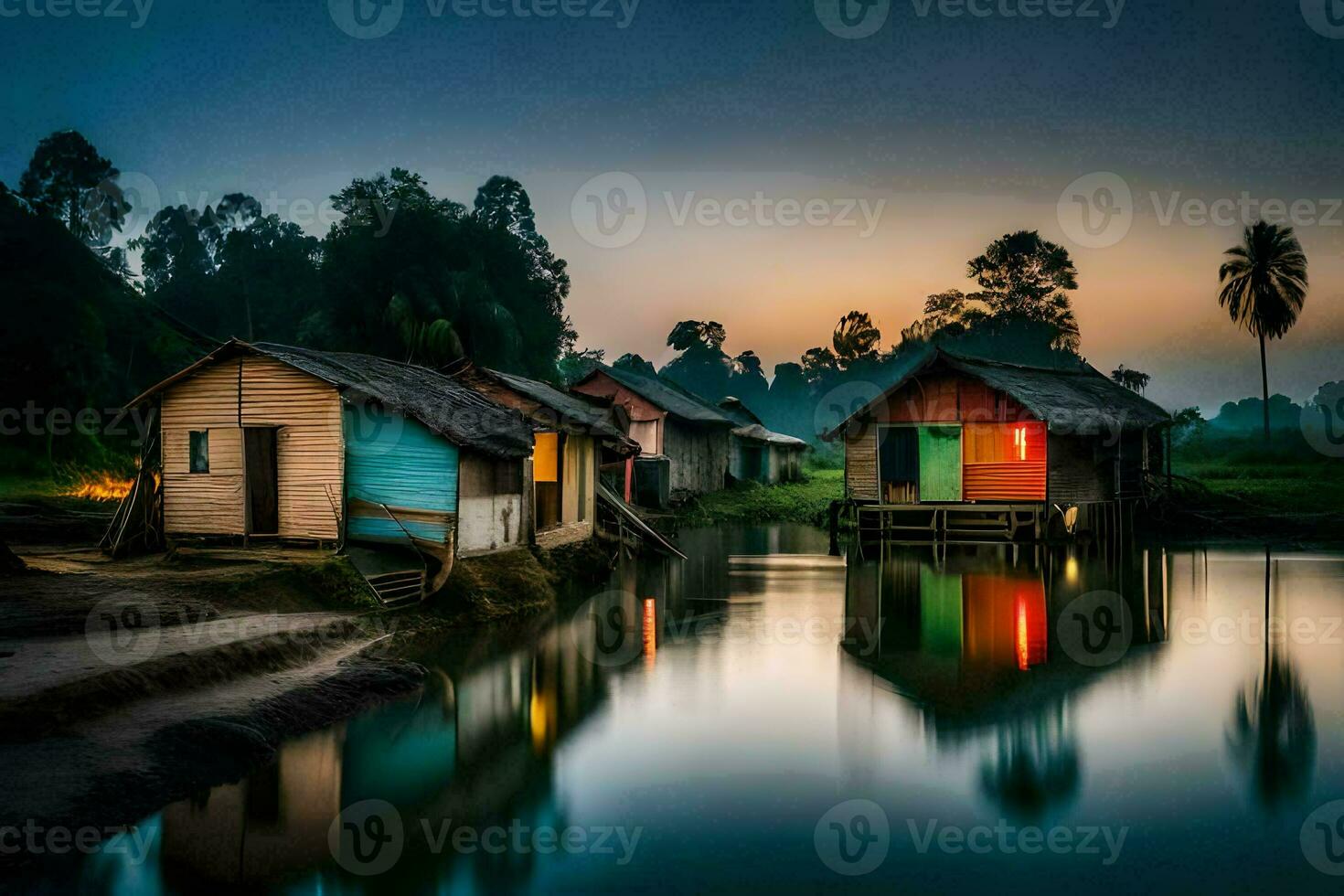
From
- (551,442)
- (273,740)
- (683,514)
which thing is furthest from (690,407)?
(273,740)

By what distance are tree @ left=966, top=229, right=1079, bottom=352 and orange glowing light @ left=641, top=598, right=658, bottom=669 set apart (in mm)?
57481

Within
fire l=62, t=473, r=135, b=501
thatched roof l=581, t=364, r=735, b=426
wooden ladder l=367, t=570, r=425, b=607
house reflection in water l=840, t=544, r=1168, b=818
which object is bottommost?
house reflection in water l=840, t=544, r=1168, b=818

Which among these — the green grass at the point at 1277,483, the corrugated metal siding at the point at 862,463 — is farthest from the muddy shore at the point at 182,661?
the green grass at the point at 1277,483

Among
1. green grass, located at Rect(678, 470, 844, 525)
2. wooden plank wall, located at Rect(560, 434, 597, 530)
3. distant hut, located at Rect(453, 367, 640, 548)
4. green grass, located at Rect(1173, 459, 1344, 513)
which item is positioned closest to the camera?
distant hut, located at Rect(453, 367, 640, 548)

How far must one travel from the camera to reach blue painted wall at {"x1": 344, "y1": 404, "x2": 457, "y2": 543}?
17234mm

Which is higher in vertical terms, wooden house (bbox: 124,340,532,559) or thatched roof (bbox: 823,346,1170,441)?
thatched roof (bbox: 823,346,1170,441)

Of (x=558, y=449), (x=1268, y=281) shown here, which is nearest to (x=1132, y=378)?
(x=1268, y=281)

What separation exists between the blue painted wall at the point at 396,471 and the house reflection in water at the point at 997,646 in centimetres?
742

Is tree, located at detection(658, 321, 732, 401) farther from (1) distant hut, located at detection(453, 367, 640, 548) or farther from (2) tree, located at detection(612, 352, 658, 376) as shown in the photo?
(1) distant hut, located at detection(453, 367, 640, 548)

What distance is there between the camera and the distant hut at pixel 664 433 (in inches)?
1432

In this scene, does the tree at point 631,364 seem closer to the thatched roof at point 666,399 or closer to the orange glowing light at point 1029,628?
the thatched roof at point 666,399

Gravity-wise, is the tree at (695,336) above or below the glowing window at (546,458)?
above

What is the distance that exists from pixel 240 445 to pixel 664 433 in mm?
23607

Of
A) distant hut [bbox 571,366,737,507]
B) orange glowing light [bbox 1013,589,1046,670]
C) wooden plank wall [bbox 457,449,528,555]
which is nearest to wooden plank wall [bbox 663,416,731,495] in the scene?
distant hut [bbox 571,366,737,507]
